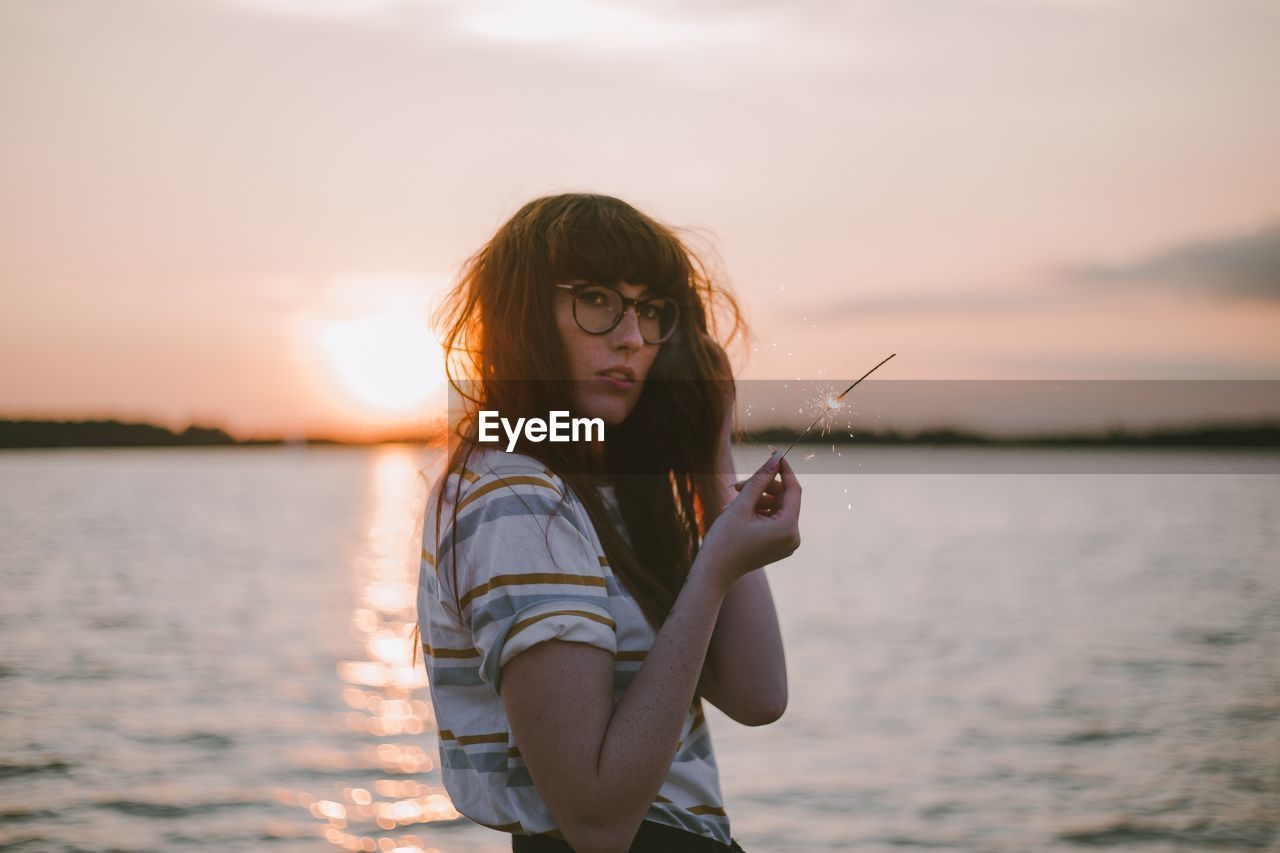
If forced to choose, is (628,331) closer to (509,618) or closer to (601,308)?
(601,308)

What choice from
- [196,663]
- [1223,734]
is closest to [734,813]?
[1223,734]

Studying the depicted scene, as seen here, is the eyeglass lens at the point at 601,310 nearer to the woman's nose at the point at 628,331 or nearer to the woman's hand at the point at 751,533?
the woman's nose at the point at 628,331

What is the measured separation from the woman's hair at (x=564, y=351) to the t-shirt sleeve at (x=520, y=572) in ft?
0.25

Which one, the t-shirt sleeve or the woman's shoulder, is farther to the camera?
the woman's shoulder

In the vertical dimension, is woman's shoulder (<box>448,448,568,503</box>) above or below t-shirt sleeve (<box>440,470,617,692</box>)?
above

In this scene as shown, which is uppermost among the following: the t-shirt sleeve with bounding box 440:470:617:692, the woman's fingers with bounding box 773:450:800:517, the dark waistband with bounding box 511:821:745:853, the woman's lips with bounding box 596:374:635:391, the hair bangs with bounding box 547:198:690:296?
the hair bangs with bounding box 547:198:690:296

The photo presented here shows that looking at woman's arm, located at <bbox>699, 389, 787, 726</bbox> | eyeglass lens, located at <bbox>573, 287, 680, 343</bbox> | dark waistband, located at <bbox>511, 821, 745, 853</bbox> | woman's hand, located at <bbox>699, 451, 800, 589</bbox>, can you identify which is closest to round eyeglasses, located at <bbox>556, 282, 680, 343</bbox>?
eyeglass lens, located at <bbox>573, 287, 680, 343</bbox>

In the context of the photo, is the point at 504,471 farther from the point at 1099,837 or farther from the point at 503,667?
the point at 1099,837

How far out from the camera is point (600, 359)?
2.07m

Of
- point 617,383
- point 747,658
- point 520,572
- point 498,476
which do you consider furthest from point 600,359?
point 747,658

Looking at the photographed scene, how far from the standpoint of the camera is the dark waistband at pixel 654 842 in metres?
1.89

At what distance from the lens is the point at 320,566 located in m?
41.5

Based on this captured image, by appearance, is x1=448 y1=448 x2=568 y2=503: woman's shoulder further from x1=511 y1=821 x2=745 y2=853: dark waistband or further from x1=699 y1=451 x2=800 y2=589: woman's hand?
x1=511 y1=821 x2=745 y2=853: dark waistband

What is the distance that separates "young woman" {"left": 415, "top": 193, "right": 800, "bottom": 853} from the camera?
1.69 metres
